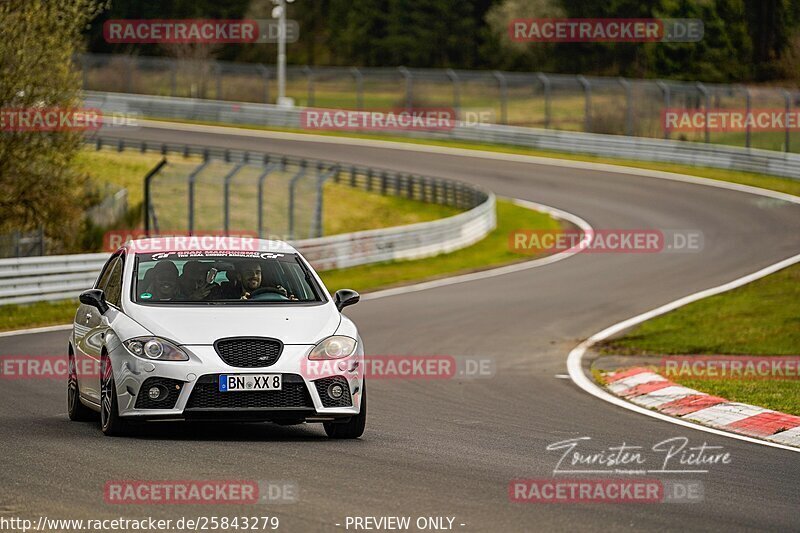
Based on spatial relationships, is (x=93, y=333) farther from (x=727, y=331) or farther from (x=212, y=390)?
(x=727, y=331)

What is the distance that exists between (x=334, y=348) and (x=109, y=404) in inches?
66.4

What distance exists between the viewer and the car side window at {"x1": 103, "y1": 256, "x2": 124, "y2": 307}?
10.5 metres

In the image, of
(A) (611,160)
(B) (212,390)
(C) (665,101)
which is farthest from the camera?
(A) (611,160)

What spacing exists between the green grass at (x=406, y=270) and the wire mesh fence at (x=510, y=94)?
493 inches

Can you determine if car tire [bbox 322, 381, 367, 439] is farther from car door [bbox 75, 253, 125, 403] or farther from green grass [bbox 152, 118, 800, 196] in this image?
green grass [bbox 152, 118, 800, 196]

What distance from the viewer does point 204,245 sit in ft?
36.1

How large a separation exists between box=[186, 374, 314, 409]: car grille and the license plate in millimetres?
32

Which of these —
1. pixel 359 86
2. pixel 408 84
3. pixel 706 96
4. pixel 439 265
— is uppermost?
pixel 706 96

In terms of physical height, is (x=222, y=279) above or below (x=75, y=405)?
above

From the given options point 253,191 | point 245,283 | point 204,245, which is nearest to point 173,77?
point 253,191

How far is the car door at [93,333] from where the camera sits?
33.6 ft

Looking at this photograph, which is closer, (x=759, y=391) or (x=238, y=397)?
(x=238, y=397)

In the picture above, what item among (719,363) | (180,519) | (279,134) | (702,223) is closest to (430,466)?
(180,519)

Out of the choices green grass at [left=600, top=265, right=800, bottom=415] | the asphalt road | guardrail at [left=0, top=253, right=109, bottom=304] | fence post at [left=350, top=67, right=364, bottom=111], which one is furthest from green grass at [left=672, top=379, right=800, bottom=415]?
fence post at [left=350, top=67, right=364, bottom=111]
